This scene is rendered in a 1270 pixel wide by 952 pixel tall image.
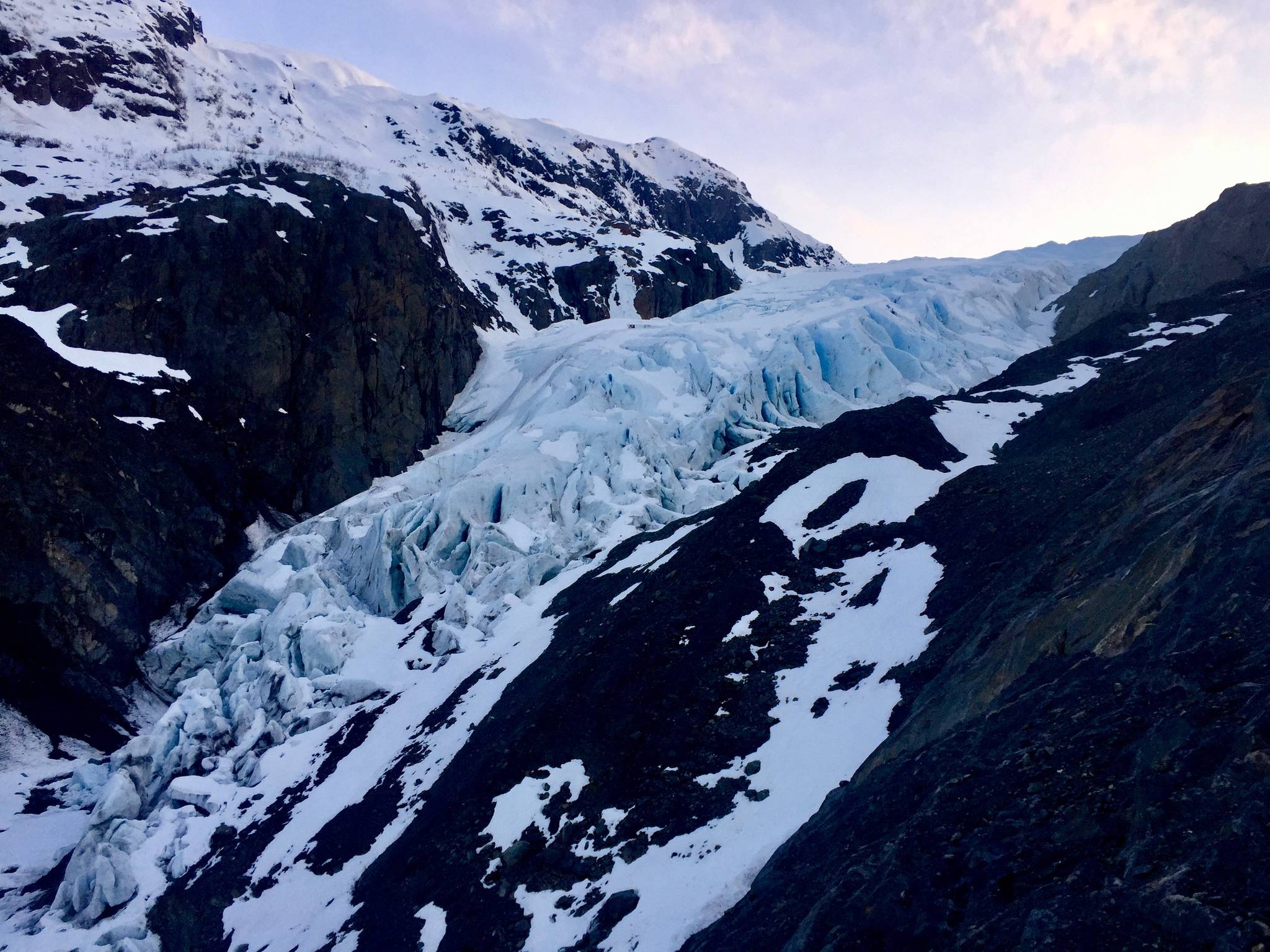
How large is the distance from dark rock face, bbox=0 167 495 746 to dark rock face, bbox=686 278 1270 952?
42074 mm

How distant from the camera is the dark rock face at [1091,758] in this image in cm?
707

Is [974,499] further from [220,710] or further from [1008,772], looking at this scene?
[220,710]

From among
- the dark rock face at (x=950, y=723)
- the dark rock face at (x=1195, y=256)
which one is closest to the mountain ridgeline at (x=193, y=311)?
the dark rock face at (x=950, y=723)

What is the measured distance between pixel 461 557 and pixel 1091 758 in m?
34.6

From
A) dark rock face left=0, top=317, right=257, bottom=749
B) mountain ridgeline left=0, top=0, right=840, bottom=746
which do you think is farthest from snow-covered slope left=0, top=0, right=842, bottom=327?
dark rock face left=0, top=317, right=257, bottom=749

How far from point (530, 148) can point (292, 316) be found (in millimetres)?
104217

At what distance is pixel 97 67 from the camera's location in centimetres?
9612

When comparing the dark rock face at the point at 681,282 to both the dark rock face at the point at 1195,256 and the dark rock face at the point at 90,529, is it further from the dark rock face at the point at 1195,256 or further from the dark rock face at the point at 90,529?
the dark rock face at the point at 90,529

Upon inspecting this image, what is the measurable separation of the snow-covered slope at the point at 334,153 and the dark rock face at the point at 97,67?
195 millimetres

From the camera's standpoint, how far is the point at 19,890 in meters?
26.0

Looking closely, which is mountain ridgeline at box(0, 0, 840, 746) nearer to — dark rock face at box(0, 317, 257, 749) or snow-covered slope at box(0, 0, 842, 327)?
dark rock face at box(0, 317, 257, 749)

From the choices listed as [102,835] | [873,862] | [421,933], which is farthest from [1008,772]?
[102,835]

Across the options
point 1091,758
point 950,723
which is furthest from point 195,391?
point 1091,758

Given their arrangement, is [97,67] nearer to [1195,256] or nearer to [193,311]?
[193,311]
